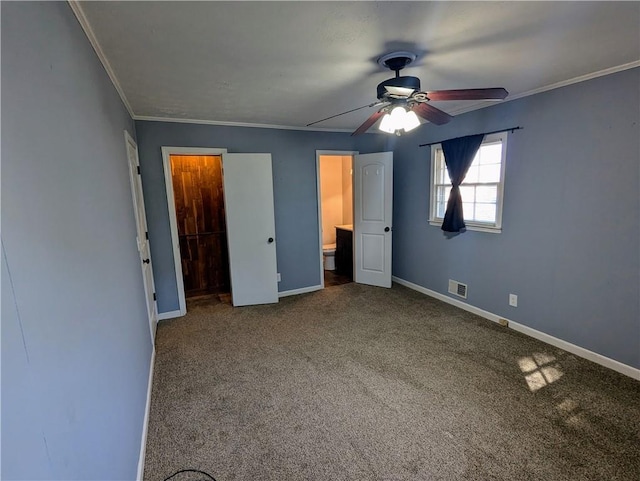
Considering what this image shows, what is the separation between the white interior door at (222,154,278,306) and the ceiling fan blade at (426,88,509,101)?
234 centimetres

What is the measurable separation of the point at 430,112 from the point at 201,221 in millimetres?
3530

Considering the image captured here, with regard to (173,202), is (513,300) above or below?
below

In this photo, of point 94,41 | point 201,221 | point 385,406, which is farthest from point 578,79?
point 201,221

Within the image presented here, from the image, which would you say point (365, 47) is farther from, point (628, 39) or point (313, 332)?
point (313, 332)

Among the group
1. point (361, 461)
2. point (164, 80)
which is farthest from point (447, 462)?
point (164, 80)

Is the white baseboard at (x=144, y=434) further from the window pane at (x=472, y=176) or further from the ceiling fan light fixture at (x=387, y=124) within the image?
the window pane at (x=472, y=176)

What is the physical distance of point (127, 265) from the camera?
2045 mm

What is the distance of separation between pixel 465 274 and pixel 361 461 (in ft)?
8.57

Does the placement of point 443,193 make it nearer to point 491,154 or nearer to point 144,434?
point 491,154

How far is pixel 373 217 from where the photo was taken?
4539 mm

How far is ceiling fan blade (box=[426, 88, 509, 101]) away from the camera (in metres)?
1.82

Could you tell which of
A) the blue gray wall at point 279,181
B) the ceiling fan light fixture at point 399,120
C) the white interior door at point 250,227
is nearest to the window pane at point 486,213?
the ceiling fan light fixture at point 399,120

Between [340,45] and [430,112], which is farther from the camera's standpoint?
[430,112]

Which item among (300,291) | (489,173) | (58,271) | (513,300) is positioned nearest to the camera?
(58,271)
